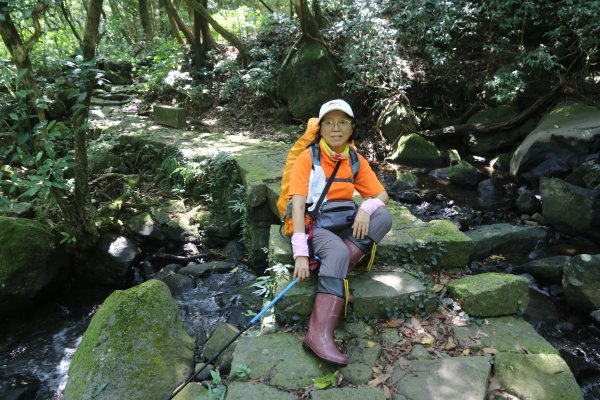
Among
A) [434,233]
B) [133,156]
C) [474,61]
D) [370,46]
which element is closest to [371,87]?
[370,46]

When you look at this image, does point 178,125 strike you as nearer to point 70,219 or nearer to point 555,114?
point 70,219

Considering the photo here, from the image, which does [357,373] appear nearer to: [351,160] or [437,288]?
[437,288]

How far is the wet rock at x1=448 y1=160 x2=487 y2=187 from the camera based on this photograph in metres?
8.23

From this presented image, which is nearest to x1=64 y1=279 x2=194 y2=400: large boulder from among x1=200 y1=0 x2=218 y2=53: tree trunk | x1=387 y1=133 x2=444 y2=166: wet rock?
x1=387 y1=133 x2=444 y2=166: wet rock

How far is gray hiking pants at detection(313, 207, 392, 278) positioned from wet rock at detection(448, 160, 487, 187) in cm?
576

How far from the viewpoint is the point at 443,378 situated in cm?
249

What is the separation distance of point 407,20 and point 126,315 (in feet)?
31.0

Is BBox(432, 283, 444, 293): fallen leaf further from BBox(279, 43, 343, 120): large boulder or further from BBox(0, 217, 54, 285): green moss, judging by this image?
BBox(279, 43, 343, 120): large boulder

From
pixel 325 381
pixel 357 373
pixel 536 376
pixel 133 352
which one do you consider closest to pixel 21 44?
pixel 133 352

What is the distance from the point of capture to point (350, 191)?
3303 millimetres

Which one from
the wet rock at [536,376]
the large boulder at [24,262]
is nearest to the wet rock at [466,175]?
the wet rock at [536,376]

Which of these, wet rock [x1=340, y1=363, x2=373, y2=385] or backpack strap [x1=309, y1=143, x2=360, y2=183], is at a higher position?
backpack strap [x1=309, y1=143, x2=360, y2=183]

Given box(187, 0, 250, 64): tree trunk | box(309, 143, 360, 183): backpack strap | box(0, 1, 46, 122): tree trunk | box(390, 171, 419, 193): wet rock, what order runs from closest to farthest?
box(309, 143, 360, 183): backpack strap → box(0, 1, 46, 122): tree trunk → box(390, 171, 419, 193): wet rock → box(187, 0, 250, 64): tree trunk

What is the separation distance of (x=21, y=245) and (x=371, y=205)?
443cm
